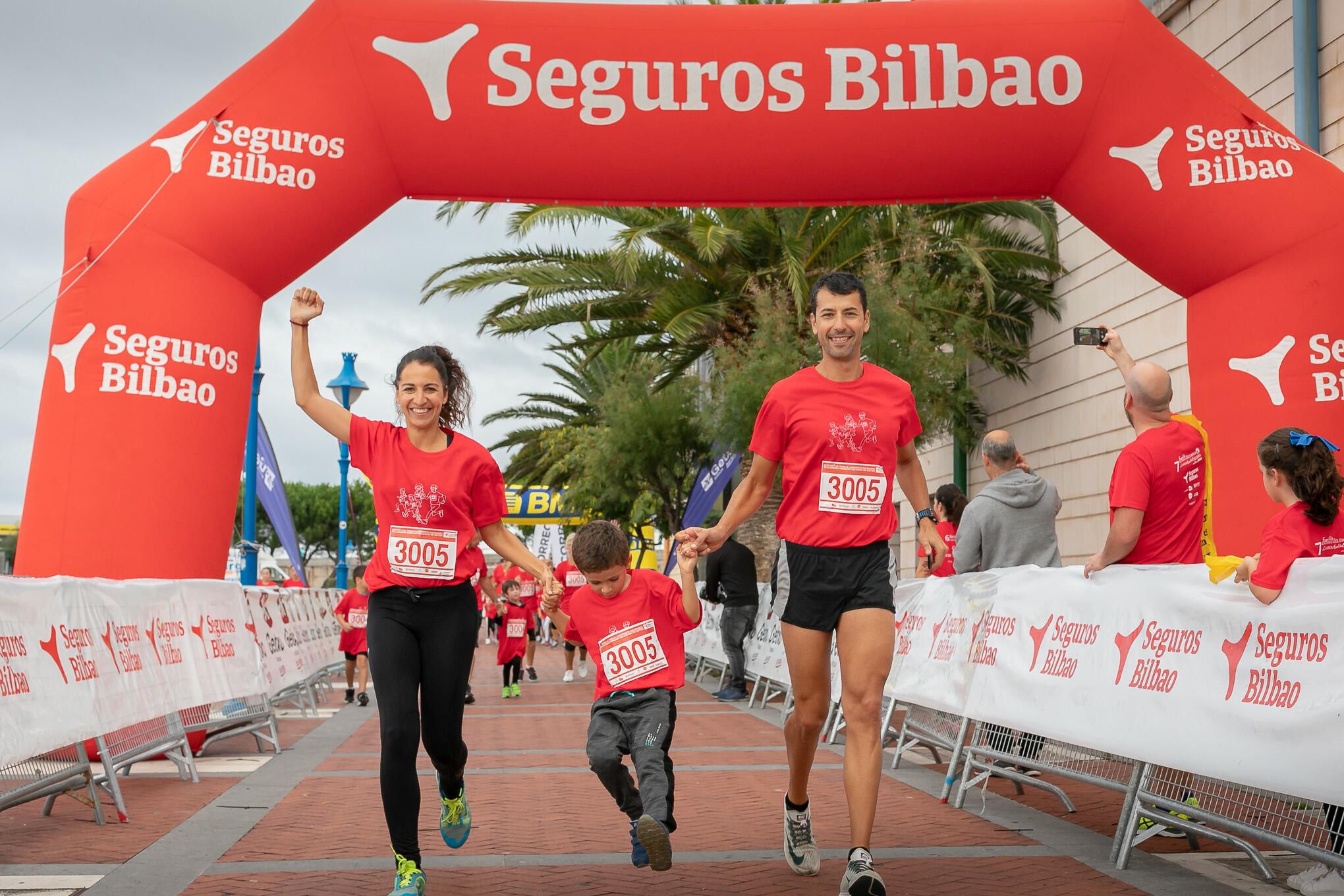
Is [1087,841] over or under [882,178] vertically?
under

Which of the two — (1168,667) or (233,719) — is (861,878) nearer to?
(1168,667)

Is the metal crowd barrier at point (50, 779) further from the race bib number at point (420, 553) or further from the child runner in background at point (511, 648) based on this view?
the child runner in background at point (511, 648)

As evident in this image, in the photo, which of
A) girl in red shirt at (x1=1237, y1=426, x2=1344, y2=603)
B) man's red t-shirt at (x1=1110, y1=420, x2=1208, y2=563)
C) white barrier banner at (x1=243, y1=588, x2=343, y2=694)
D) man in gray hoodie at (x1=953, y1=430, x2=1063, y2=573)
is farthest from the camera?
white barrier banner at (x1=243, y1=588, x2=343, y2=694)

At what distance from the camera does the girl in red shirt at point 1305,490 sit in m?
4.94

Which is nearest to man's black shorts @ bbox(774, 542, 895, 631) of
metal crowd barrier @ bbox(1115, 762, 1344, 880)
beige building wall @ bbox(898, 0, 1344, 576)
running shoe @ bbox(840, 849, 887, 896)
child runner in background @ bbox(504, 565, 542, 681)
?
running shoe @ bbox(840, 849, 887, 896)

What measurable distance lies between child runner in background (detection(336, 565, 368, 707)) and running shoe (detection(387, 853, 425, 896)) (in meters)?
10.2

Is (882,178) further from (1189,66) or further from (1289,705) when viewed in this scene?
A: (1289,705)

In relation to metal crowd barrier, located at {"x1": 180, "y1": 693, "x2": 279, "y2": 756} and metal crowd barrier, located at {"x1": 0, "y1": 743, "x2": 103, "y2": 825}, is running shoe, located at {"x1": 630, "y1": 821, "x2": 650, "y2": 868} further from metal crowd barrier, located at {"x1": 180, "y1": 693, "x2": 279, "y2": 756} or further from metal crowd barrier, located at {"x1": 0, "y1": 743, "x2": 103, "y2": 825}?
metal crowd barrier, located at {"x1": 180, "y1": 693, "x2": 279, "y2": 756}

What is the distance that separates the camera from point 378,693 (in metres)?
4.75

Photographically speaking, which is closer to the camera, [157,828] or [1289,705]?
[1289,705]

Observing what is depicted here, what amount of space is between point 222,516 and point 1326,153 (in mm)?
10159

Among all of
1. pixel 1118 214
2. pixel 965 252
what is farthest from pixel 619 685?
pixel 965 252

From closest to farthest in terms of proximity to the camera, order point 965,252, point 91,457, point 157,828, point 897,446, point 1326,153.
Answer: point 897,446 < point 157,828 < point 91,457 < point 1326,153 < point 965,252

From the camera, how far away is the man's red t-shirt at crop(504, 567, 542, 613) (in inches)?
778
